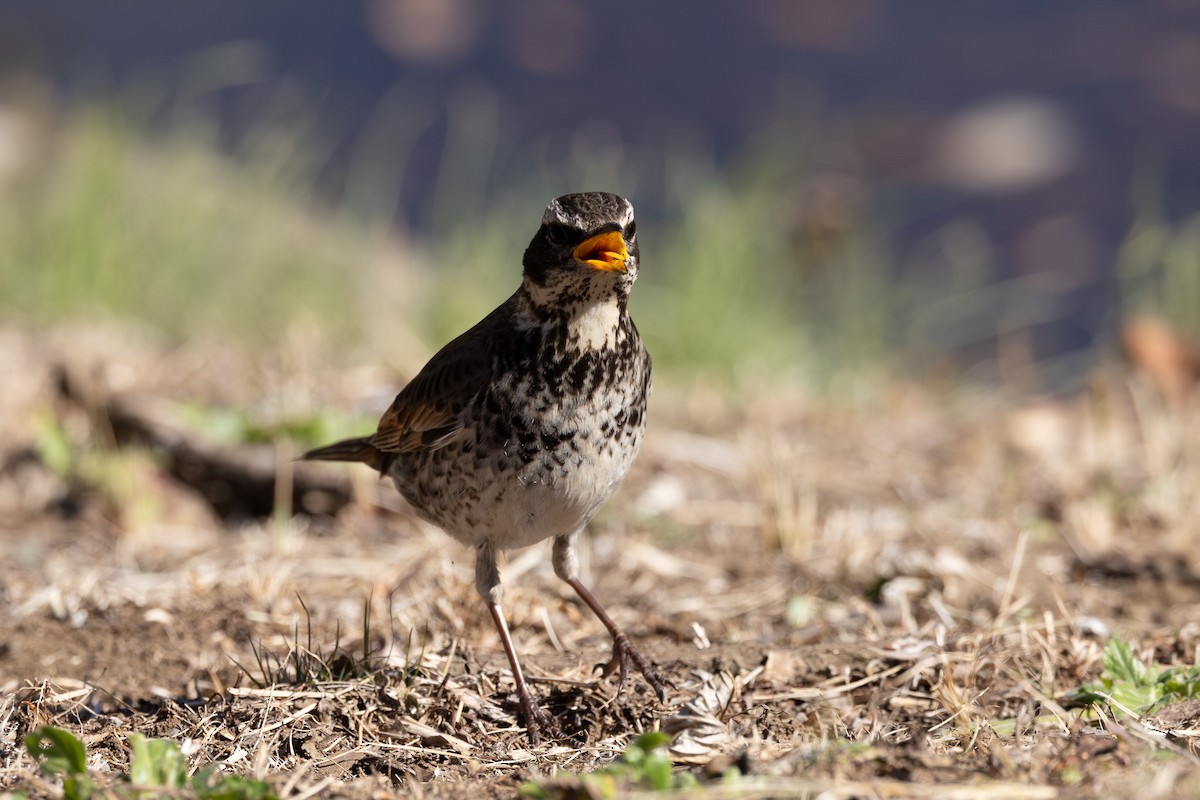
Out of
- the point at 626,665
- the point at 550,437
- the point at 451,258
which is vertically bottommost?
the point at 626,665

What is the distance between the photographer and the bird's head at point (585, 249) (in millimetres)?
3668

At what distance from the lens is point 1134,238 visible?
7141 mm

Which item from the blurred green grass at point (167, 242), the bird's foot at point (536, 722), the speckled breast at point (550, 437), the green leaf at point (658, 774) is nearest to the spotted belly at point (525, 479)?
the speckled breast at point (550, 437)

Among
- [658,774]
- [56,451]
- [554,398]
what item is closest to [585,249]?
[554,398]

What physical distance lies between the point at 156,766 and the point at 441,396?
1.40 metres

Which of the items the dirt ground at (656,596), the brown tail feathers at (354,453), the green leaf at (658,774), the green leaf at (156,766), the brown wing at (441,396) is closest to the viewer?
the green leaf at (658,774)

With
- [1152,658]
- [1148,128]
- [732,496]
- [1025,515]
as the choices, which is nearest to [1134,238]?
[1025,515]

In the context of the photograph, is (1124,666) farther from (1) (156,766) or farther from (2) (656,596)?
(1) (156,766)

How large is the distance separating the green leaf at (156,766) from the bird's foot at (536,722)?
2.97 ft

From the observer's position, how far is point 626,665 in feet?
12.6

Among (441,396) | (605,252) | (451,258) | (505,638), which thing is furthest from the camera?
(451,258)

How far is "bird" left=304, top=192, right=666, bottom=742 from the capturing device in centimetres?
372

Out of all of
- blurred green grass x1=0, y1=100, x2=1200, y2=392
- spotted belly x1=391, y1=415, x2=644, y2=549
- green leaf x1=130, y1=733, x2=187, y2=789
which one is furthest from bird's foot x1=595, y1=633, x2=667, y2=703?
blurred green grass x1=0, y1=100, x2=1200, y2=392

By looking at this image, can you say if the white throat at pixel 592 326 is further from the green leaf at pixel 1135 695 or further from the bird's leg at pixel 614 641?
the green leaf at pixel 1135 695
